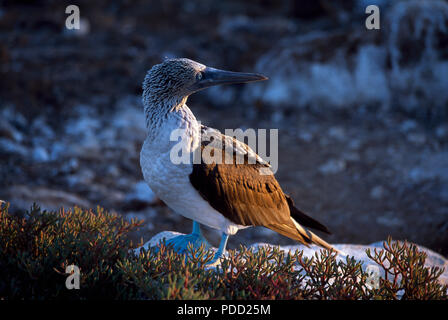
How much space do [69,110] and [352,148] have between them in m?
5.68

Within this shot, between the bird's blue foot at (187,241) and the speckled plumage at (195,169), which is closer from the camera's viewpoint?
the speckled plumage at (195,169)

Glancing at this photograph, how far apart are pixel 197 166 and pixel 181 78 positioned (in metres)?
0.70

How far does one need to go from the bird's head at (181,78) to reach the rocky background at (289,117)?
2.75 metres

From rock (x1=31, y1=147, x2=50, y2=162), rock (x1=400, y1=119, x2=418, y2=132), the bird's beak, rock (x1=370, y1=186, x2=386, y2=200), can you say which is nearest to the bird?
the bird's beak

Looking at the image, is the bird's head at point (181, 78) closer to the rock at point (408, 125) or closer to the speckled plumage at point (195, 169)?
the speckled plumage at point (195, 169)

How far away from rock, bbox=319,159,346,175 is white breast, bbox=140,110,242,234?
429cm

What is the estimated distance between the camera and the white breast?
10.4ft

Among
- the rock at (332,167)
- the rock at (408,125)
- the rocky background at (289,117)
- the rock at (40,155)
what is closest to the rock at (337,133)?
the rocky background at (289,117)

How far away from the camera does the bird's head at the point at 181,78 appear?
338cm

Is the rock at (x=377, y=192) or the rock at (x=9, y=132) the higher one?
the rock at (x=9, y=132)

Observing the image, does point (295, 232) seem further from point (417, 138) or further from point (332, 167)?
point (417, 138)

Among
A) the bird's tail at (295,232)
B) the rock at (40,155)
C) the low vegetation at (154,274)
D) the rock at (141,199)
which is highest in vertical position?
the rock at (40,155)

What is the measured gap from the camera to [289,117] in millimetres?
9125
